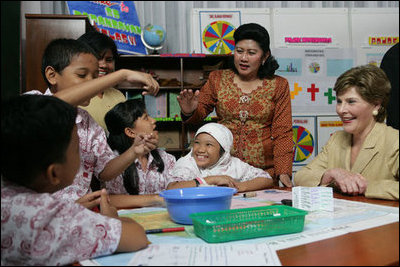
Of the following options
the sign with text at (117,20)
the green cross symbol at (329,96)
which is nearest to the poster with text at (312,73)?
the green cross symbol at (329,96)

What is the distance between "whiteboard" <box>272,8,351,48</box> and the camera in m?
4.56

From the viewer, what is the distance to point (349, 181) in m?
1.56

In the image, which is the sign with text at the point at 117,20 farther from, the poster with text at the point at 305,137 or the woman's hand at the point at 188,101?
the woman's hand at the point at 188,101

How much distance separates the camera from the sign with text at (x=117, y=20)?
404cm

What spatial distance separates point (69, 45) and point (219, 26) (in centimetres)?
313

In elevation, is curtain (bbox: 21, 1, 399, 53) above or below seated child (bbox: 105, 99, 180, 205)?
above

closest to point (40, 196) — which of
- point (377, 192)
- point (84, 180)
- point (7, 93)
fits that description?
point (7, 93)

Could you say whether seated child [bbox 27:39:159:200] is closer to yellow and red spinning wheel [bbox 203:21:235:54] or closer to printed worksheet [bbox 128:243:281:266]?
printed worksheet [bbox 128:243:281:266]

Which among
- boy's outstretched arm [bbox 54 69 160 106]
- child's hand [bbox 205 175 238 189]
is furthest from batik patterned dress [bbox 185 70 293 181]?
boy's outstretched arm [bbox 54 69 160 106]

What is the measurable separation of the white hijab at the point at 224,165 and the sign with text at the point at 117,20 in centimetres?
227

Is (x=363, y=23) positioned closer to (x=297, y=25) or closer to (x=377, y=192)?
(x=297, y=25)

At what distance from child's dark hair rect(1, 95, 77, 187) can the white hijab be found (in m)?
1.22

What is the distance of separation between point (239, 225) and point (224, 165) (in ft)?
4.12

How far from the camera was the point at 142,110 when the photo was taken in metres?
2.02
